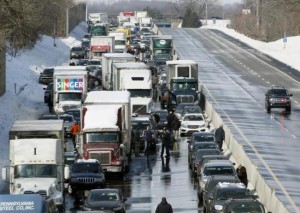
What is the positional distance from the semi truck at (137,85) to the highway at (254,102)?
489cm

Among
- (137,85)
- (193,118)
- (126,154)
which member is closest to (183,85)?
(137,85)

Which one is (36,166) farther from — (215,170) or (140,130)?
(140,130)

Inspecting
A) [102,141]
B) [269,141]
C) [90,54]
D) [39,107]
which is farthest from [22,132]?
[90,54]

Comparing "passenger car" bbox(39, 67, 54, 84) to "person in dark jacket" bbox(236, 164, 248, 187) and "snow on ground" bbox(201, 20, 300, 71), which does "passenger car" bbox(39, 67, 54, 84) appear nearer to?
"snow on ground" bbox(201, 20, 300, 71)

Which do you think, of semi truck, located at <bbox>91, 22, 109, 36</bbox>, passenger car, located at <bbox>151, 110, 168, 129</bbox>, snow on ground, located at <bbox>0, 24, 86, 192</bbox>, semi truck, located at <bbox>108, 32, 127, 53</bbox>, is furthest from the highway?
snow on ground, located at <bbox>0, 24, 86, 192</bbox>

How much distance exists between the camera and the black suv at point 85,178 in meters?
43.5

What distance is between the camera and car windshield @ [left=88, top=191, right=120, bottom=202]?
123 feet

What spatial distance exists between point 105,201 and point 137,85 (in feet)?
94.4

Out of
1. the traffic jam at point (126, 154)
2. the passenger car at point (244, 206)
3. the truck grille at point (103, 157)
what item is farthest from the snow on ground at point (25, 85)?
the passenger car at point (244, 206)

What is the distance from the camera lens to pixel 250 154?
5394 cm

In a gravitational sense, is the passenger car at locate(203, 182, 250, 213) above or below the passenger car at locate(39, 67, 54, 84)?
above

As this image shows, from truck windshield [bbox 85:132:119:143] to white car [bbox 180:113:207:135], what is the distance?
14143mm

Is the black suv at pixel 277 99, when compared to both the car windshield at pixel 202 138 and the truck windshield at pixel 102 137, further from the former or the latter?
the truck windshield at pixel 102 137

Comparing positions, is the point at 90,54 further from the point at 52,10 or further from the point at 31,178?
the point at 31,178
